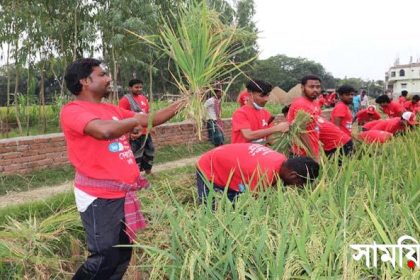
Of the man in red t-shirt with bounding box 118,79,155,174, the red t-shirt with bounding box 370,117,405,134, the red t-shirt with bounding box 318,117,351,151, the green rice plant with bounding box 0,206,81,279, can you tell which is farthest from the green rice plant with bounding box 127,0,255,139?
the red t-shirt with bounding box 370,117,405,134

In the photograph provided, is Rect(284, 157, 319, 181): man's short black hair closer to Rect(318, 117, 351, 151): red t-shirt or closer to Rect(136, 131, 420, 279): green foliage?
Rect(136, 131, 420, 279): green foliage

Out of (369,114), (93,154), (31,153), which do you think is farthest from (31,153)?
(369,114)

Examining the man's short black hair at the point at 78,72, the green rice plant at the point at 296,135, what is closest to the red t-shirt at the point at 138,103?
the green rice plant at the point at 296,135

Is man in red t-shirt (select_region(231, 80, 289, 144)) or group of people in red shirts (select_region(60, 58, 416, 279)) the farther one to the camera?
man in red t-shirt (select_region(231, 80, 289, 144))

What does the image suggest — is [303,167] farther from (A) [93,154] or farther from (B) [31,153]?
(B) [31,153]

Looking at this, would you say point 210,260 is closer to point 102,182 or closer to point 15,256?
point 102,182

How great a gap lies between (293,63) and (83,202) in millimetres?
75408

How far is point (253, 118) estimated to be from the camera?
425 cm

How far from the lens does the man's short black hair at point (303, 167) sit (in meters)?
2.82

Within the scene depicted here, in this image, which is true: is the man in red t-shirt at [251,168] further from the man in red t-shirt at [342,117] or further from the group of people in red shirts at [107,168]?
the man in red t-shirt at [342,117]

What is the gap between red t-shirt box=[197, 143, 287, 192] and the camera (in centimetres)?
294

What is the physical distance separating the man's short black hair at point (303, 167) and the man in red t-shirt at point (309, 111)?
3.33ft

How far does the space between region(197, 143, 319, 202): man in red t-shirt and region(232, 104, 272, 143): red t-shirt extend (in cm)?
85

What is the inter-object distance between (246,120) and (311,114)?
0.60 meters
